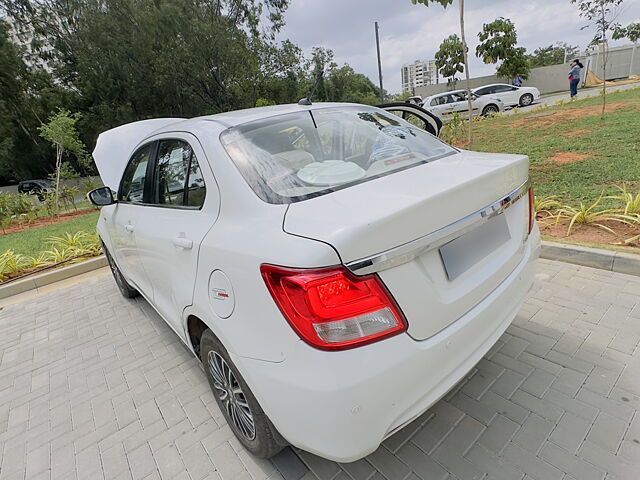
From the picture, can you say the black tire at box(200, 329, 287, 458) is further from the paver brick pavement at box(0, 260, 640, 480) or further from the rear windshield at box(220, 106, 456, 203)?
the rear windshield at box(220, 106, 456, 203)

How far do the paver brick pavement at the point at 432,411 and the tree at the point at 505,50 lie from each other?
31.4m

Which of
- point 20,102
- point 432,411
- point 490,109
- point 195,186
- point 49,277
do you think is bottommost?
point 432,411

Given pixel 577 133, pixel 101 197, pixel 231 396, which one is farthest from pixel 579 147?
pixel 101 197

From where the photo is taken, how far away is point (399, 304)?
1.25 m

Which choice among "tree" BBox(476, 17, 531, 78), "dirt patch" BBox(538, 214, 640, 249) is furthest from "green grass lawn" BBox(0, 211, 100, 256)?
"tree" BBox(476, 17, 531, 78)

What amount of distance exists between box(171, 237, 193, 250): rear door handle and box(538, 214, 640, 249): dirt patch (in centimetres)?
353

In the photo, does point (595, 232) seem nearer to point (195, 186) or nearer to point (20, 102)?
point (195, 186)

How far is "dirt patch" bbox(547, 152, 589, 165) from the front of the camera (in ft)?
19.6

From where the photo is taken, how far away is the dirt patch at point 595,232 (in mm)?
3328

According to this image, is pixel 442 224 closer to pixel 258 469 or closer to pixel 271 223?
pixel 271 223

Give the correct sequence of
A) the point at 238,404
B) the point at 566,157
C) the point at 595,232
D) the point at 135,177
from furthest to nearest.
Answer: the point at 566,157, the point at 595,232, the point at 135,177, the point at 238,404

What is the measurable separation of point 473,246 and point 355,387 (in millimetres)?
807

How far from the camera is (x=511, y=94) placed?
17672 mm

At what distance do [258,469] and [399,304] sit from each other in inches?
47.8
